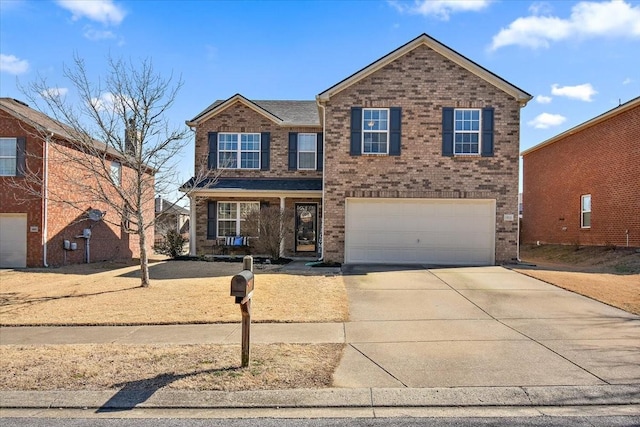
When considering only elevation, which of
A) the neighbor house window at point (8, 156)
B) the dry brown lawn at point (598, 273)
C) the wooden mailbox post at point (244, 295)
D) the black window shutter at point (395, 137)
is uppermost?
the black window shutter at point (395, 137)

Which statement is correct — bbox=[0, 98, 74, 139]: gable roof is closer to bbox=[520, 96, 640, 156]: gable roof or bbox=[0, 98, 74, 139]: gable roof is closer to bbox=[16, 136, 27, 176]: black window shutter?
bbox=[16, 136, 27, 176]: black window shutter

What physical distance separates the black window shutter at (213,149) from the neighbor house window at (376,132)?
7.07 m

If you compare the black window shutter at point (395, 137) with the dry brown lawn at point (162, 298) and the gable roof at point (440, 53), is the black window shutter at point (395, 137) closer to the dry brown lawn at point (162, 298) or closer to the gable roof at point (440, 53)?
the gable roof at point (440, 53)

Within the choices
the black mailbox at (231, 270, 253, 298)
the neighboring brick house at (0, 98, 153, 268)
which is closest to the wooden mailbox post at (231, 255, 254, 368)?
the black mailbox at (231, 270, 253, 298)

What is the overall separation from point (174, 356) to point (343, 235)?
34.0ft

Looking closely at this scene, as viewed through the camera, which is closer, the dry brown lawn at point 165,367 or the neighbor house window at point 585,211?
the dry brown lawn at point 165,367

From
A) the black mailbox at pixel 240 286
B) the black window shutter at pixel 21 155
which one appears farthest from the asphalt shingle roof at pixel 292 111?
the black mailbox at pixel 240 286

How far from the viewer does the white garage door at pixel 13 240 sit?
1728 centimetres

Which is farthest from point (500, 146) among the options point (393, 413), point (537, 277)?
point (393, 413)

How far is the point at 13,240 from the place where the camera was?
17.4 m

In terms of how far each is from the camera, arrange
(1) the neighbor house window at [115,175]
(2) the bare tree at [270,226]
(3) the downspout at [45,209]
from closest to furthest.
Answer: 1. (1) the neighbor house window at [115,175]
2. (3) the downspout at [45,209]
3. (2) the bare tree at [270,226]

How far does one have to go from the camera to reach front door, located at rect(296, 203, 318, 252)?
779 inches

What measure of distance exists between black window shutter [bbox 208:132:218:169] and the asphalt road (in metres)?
16.1

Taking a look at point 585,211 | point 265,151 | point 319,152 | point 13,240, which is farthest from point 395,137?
point 13,240
